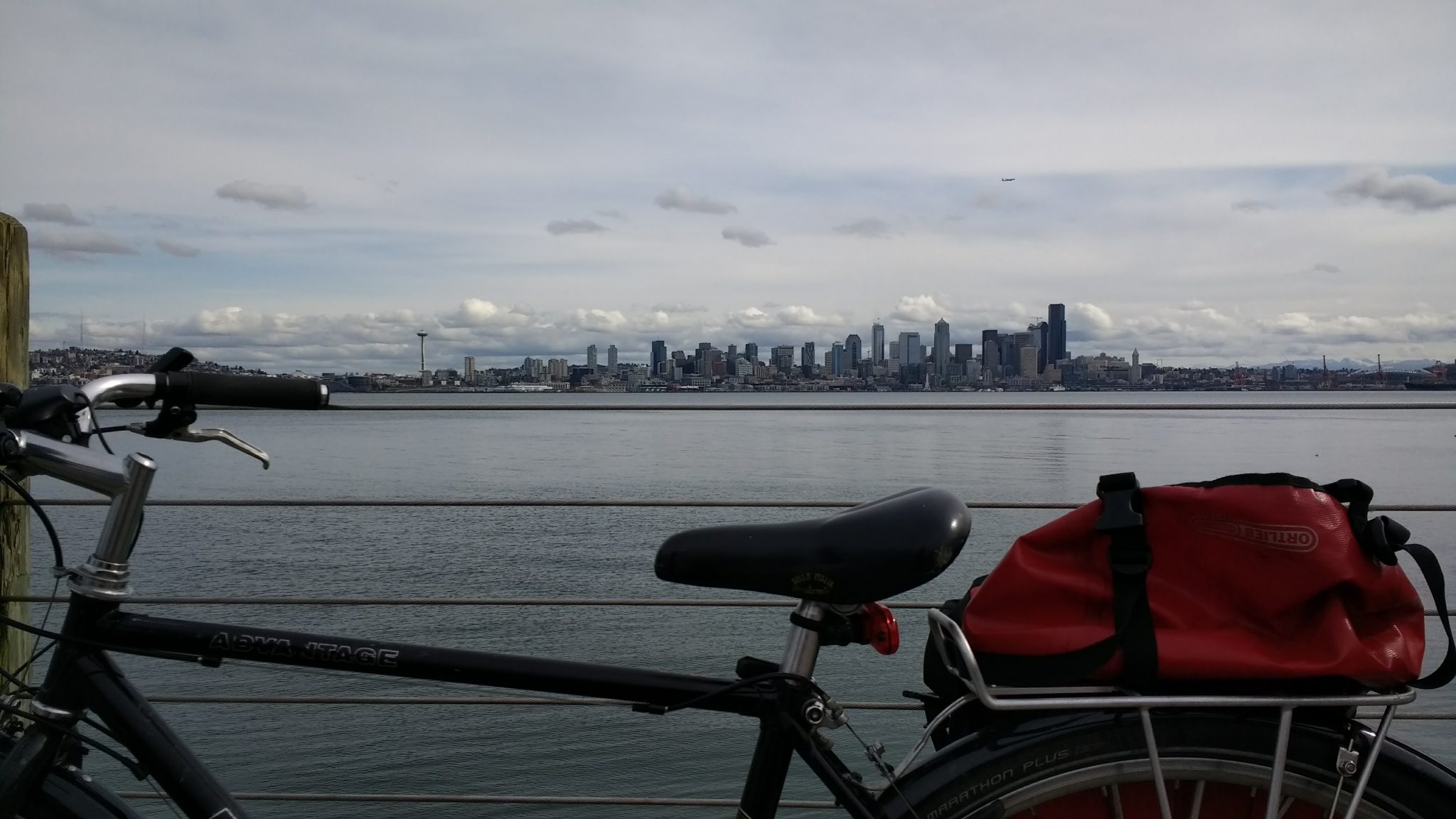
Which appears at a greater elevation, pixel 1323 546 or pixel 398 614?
pixel 1323 546

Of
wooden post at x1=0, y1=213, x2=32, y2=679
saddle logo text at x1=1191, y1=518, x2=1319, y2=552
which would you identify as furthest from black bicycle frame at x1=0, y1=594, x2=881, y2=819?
wooden post at x1=0, y1=213, x2=32, y2=679

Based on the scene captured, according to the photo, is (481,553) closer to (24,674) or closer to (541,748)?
(541,748)

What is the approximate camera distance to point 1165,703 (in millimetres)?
1291

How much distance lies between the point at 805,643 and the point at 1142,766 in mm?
420

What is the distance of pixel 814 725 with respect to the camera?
1.32m

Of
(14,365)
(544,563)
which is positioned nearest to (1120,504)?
(14,365)

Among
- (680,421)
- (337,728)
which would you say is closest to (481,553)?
(337,728)

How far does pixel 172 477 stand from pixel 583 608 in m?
16.5

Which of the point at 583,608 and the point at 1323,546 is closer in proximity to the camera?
the point at 1323,546

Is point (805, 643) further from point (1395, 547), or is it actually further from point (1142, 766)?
point (1395, 547)

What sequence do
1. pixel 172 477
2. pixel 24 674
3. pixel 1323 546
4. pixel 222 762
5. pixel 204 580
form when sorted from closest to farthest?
pixel 1323 546 < pixel 24 674 < pixel 222 762 < pixel 204 580 < pixel 172 477

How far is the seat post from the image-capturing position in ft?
4.31

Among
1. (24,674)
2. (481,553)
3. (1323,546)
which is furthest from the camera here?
(481,553)

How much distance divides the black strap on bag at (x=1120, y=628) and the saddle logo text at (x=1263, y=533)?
0.24 feet
